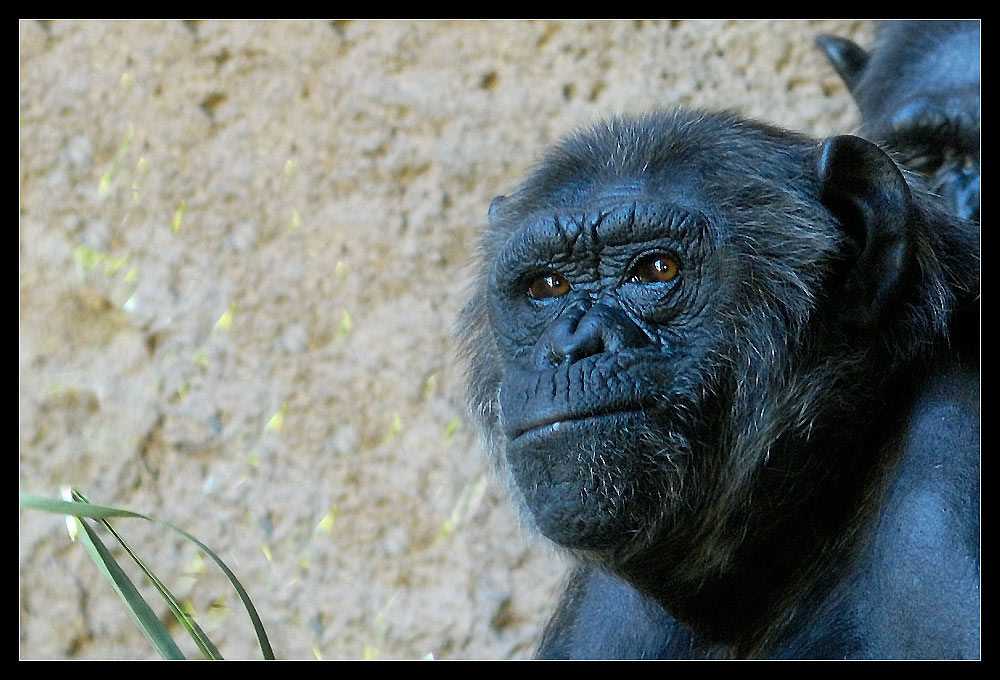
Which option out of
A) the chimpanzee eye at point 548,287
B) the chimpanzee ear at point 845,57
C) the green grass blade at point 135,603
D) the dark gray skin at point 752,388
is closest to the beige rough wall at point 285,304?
the chimpanzee ear at point 845,57

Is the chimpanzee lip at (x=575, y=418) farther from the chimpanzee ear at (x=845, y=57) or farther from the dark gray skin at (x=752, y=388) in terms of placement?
the chimpanzee ear at (x=845, y=57)

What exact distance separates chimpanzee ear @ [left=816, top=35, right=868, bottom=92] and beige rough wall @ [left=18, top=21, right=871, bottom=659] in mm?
323

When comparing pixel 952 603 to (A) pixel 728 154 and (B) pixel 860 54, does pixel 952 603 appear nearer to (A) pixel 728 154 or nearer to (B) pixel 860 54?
(A) pixel 728 154

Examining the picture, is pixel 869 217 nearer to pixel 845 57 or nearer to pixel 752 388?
pixel 752 388

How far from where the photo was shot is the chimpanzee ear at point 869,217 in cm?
245

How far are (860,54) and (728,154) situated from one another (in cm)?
206

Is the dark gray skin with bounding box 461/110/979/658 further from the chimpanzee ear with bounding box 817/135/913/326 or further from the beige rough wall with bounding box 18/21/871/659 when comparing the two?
the beige rough wall with bounding box 18/21/871/659

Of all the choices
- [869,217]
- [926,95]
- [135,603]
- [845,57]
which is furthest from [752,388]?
[845,57]

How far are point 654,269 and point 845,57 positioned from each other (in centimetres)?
222

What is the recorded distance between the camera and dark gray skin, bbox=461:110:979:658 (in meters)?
2.38
